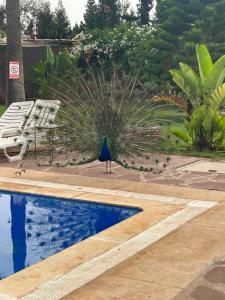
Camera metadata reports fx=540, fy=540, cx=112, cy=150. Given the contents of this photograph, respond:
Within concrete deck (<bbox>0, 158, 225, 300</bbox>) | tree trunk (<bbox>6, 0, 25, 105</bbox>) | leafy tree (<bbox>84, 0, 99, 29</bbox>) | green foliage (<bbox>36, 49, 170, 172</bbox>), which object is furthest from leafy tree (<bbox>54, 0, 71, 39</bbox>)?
concrete deck (<bbox>0, 158, 225, 300</bbox>)

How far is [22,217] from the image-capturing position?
6.38 meters

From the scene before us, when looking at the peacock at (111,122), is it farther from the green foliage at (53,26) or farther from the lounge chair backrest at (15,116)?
the green foliage at (53,26)

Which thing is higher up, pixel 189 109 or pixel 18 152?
pixel 189 109

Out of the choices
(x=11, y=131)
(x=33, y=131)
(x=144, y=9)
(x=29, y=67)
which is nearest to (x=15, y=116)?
(x=11, y=131)

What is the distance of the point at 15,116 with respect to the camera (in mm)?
10312

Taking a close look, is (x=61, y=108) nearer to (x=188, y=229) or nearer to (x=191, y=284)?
(x=188, y=229)

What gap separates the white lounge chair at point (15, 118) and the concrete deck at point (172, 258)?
2.53 m

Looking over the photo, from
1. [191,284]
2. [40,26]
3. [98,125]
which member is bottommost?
[191,284]

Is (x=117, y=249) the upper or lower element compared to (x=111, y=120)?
lower

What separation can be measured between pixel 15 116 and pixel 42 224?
15.1 feet

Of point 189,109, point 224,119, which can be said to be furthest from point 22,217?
point 189,109

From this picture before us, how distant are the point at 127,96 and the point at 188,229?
3.00 metres

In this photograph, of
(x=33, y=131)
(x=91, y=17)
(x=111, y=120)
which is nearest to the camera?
(x=111, y=120)

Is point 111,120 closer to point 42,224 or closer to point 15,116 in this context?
point 42,224
